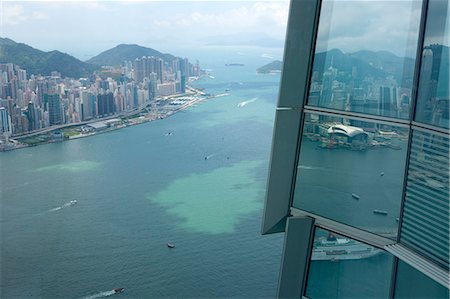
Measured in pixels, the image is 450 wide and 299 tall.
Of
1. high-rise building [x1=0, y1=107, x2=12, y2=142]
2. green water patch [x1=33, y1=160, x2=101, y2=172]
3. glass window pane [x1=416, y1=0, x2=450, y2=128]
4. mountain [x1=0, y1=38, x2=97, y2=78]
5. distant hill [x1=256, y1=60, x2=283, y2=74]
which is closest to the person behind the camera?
glass window pane [x1=416, y1=0, x2=450, y2=128]

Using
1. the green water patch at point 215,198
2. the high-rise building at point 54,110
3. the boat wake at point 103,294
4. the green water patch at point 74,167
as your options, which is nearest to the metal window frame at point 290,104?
the boat wake at point 103,294

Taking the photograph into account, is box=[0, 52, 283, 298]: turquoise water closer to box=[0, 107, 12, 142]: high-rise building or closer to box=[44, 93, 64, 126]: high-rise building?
box=[0, 107, 12, 142]: high-rise building

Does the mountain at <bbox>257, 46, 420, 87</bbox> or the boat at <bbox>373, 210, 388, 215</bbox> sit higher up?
the mountain at <bbox>257, 46, 420, 87</bbox>

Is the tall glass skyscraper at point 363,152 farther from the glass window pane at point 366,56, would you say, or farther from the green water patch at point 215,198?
the green water patch at point 215,198

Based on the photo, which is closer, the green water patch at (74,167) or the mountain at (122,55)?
the green water patch at (74,167)

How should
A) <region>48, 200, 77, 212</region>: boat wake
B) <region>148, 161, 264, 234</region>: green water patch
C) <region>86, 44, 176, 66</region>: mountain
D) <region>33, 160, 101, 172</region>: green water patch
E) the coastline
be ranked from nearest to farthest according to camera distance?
<region>148, 161, 264, 234</region>: green water patch, <region>48, 200, 77, 212</region>: boat wake, <region>33, 160, 101, 172</region>: green water patch, the coastline, <region>86, 44, 176, 66</region>: mountain

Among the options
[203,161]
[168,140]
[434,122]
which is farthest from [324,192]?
[168,140]

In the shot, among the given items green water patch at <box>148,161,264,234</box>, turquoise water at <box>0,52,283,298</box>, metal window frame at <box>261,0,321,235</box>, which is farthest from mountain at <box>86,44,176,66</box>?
metal window frame at <box>261,0,321,235</box>
